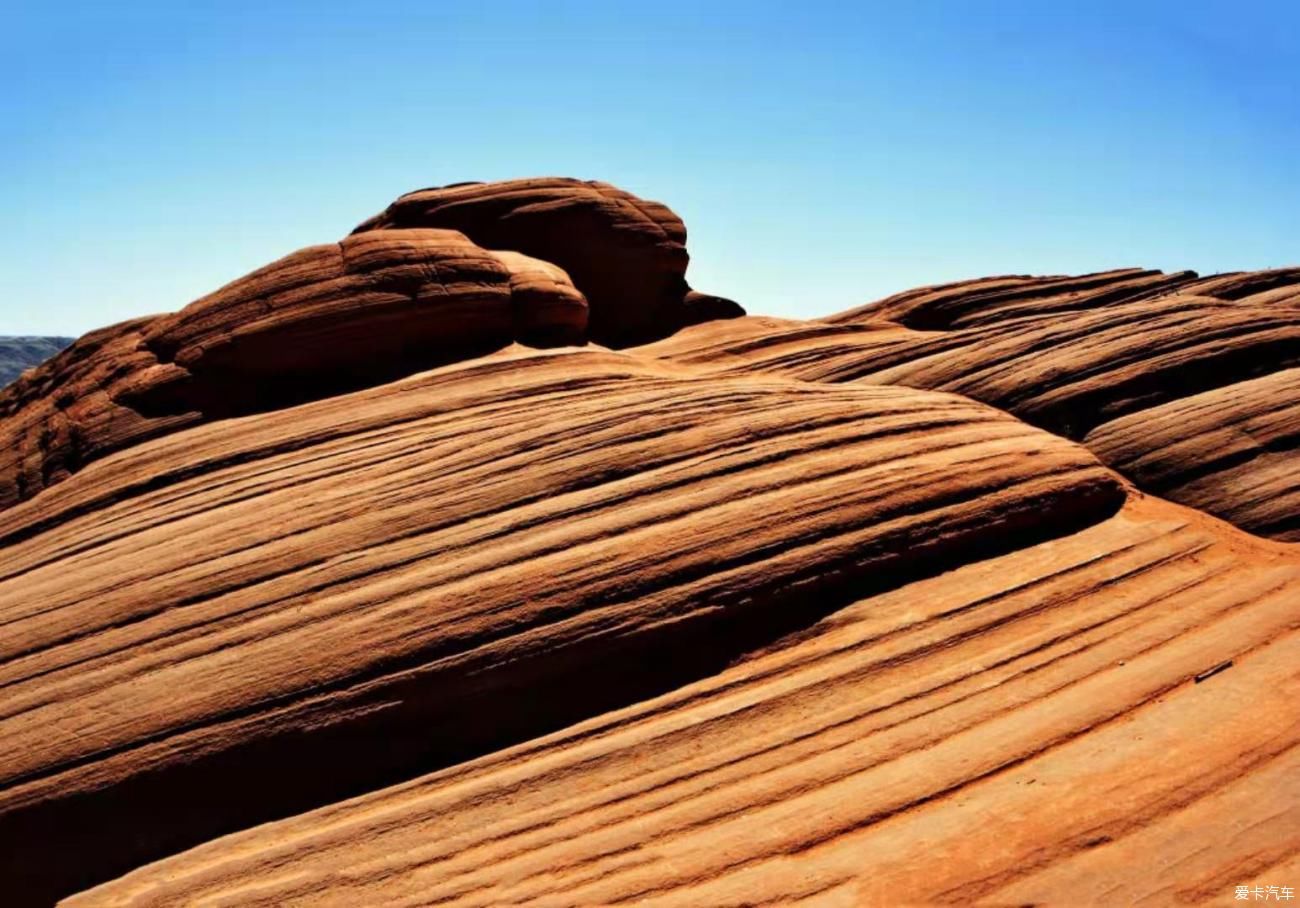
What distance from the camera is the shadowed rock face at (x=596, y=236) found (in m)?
17.8

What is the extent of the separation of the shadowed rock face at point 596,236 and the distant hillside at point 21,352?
438 ft

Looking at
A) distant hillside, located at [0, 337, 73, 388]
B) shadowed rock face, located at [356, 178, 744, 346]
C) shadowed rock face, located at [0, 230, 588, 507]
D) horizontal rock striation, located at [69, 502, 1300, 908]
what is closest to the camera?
horizontal rock striation, located at [69, 502, 1300, 908]

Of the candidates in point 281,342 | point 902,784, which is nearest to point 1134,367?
point 902,784

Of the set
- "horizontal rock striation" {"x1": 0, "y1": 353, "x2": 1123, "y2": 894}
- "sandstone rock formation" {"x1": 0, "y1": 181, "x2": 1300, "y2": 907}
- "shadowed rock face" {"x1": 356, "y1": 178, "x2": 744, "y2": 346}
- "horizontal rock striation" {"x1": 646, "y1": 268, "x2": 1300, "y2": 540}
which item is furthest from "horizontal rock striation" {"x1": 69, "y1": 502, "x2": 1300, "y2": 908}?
"shadowed rock face" {"x1": 356, "y1": 178, "x2": 744, "y2": 346}

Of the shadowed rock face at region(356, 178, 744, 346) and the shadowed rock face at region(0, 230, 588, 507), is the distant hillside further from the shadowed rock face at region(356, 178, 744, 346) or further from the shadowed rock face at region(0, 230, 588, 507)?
the shadowed rock face at region(356, 178, 744, 346)

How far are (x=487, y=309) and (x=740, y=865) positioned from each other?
10312 millimetres

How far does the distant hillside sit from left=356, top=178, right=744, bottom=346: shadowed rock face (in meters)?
134

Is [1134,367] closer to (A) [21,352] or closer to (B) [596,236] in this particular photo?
(B) [596,236]

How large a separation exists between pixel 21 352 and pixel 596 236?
16416cm

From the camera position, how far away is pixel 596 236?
734 inches

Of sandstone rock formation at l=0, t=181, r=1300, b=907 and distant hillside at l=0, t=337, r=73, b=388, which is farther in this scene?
distant hillside at l=0, t=337, r=73, b=388

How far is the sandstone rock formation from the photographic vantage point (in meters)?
6.91

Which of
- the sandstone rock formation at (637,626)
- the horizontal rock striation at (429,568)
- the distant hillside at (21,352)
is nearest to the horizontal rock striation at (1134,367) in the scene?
the sandstone rock formation at (637,626)

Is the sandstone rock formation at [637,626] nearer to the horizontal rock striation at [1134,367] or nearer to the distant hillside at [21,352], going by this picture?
the horizontal rock striation at [1134,367]
